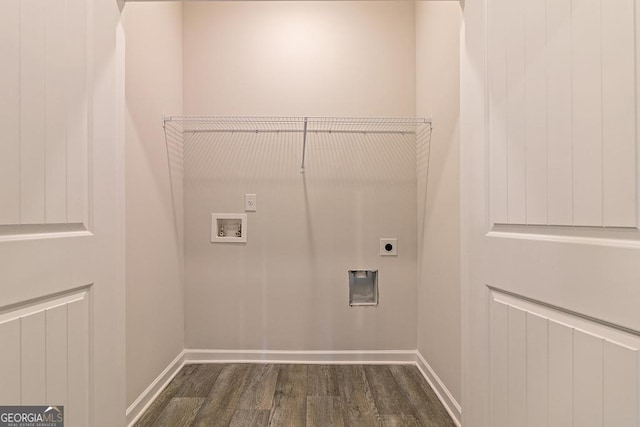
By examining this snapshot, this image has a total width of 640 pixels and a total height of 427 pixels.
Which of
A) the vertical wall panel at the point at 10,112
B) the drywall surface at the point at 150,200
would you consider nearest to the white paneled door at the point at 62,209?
the vertical wall panel at the point at 10,112

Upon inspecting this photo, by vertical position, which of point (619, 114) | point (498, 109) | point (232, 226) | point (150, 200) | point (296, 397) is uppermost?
point (498, 109)

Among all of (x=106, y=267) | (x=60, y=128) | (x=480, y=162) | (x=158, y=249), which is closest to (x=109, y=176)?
(x=60, y=128)

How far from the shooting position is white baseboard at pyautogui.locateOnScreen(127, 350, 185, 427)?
158 centimetres

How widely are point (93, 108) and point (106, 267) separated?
1.68ft

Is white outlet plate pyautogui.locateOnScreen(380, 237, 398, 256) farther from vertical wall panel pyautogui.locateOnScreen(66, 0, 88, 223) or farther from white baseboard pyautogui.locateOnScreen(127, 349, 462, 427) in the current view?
vertical wall panel pyautogui.locateOnScreen(66, 0, 88, 223)

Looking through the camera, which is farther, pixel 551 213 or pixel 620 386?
pixel 551 213

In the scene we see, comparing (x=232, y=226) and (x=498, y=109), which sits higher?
(x=498, y=109)

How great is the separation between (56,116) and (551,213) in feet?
4.35

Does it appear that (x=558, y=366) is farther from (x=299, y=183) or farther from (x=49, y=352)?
(x=299, y=183)

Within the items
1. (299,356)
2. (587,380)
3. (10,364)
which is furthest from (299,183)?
(587,380)

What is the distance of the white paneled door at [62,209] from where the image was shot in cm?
76

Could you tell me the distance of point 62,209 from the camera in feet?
2.88

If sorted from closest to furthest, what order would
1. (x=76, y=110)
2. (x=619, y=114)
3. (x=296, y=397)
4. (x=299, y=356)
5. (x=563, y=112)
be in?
1. (x=619, y=114)
2. (x=563, y=112)
3. (x=76, y=110)
4. (x=296, y=397)
5. (x=299, y=356)

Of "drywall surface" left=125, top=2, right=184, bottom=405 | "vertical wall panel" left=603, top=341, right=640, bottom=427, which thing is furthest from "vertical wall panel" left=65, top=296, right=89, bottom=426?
"vertical wall panel" left=603, top=341, right=640, bottom=427
